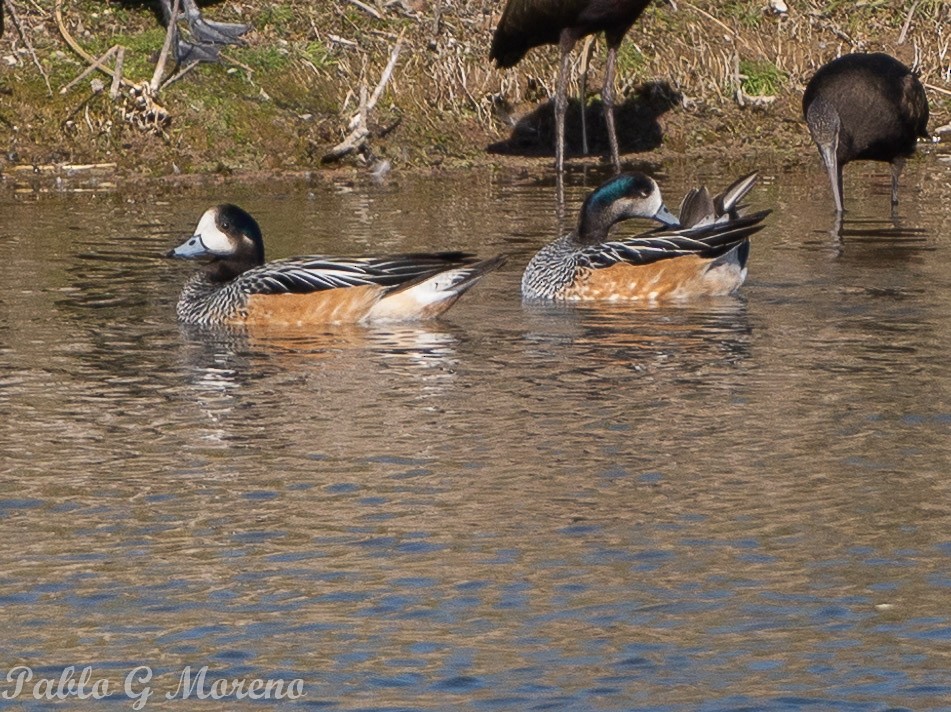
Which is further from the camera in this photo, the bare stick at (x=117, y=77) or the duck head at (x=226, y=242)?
the bare stick at (x=117, y=77)

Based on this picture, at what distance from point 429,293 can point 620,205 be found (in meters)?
1.84

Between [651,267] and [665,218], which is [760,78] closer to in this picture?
[665,218]

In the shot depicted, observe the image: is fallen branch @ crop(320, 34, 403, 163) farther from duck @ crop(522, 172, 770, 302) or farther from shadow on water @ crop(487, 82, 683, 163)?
duck @ crop(522, 172, 770, 302)

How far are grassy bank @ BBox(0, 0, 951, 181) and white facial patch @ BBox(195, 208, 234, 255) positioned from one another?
6090 mm

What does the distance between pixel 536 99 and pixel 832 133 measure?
168 inches

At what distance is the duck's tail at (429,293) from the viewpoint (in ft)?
33.0

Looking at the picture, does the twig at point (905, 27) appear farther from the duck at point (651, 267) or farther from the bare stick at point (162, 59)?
the duck at point (651, 267)

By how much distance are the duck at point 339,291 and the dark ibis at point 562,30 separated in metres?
6.85

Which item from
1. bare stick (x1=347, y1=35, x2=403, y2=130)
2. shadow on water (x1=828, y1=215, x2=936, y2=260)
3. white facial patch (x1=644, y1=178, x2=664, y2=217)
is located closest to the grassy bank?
bare stick (x1=347, y1=35, x2=403, y2=130)

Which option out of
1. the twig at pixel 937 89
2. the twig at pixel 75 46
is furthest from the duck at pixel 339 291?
the twig at pixel 937 89

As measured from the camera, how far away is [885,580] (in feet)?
18.5

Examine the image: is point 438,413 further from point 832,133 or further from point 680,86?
point 680,86

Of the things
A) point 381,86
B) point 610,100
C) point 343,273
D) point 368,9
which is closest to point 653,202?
point 343,273

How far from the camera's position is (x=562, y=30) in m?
16.9
